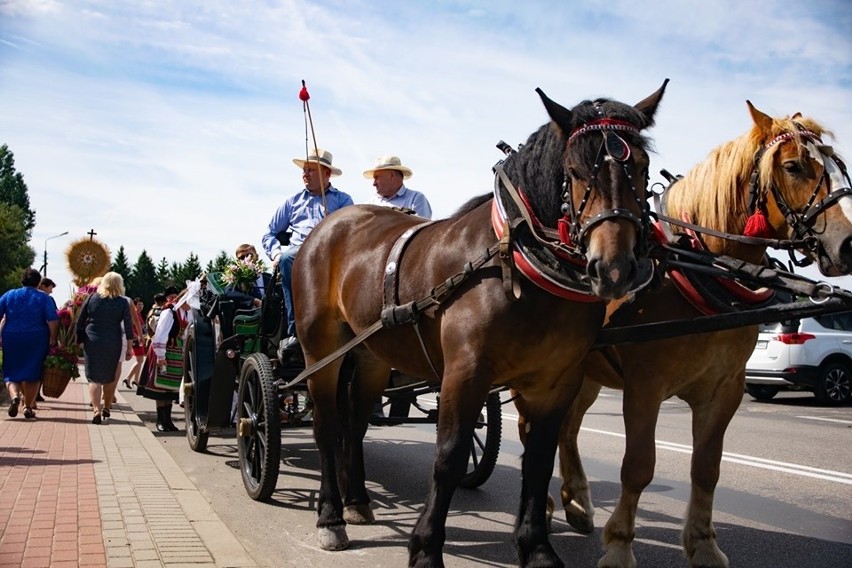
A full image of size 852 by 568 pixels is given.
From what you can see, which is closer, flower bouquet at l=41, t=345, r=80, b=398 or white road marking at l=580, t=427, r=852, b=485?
white road marking at l=580, t=427, r=852, b=485

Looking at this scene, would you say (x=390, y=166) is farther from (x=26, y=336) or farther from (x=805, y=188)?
(x=26, y=336)

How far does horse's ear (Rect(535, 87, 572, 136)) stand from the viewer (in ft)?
12.4

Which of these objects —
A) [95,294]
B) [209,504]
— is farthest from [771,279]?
[95,294]

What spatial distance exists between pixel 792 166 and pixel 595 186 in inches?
50.6

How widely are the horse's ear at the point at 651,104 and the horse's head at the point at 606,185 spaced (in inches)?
0.5

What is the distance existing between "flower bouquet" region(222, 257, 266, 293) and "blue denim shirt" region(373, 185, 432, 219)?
1.40m

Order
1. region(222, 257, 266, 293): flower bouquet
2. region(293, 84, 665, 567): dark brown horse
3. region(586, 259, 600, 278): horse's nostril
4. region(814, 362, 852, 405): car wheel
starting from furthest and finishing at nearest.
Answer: region(814, 362, 852, 405): car wheel < region(222, 257, 266, 293): flower bouquet < region(293, 84, 665, 567): dark brown horse < region(586, 259, 600, 278): horse's nostril

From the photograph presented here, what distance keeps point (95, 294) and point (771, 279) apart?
9.67 m

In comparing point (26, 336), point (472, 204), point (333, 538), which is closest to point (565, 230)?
point (472, 204)

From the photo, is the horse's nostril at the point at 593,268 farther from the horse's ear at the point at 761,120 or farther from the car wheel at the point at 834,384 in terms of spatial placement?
the car wheel at the point at 834,384

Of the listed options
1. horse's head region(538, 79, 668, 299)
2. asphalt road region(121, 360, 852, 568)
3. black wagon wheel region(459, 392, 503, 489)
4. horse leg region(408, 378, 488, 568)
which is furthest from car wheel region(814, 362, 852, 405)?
horse leg region(408, 378, 488, 568)

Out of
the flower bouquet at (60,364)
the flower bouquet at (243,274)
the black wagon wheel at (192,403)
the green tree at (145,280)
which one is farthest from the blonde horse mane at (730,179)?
the green tree at (145,280)

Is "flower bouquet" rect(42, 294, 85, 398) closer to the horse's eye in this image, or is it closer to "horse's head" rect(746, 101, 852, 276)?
"horse's head" rect(746, 101, 852, 276)

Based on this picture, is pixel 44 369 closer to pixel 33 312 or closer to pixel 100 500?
pixel 33 312
